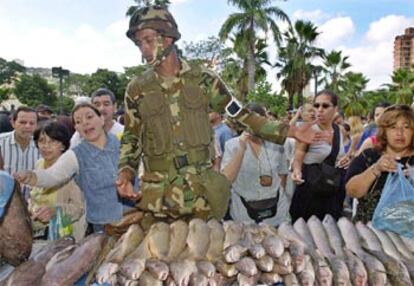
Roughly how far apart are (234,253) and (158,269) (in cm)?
31

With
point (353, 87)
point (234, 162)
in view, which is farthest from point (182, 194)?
point (353, 87)

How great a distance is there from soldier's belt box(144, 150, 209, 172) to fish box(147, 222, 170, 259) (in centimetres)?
54

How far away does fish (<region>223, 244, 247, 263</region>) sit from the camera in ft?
6.61

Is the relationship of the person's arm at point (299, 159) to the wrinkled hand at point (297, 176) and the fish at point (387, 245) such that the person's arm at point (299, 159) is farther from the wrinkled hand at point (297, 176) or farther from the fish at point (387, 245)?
the fish at point (387, 245)

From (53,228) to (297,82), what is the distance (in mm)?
33026

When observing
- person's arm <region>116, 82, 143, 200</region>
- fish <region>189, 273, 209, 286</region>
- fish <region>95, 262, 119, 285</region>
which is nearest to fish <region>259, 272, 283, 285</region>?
fish <region>189, 273, 209, 286</region>

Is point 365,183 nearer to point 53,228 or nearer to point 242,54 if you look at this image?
point 53,228

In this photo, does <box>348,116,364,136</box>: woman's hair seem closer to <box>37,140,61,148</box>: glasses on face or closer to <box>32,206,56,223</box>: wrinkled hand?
<box>37,140,61,148</box>: glasses on face

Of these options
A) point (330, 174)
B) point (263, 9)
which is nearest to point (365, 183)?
point (330, 174)

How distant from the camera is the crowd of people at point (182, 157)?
274cm

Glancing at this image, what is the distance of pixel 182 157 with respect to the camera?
9.05 ft

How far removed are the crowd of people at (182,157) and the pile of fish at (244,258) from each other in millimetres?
451

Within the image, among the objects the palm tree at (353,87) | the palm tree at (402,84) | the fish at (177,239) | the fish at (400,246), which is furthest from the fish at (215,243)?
the palm tree at (353,87)

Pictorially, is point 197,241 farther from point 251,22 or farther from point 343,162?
point 251,22
